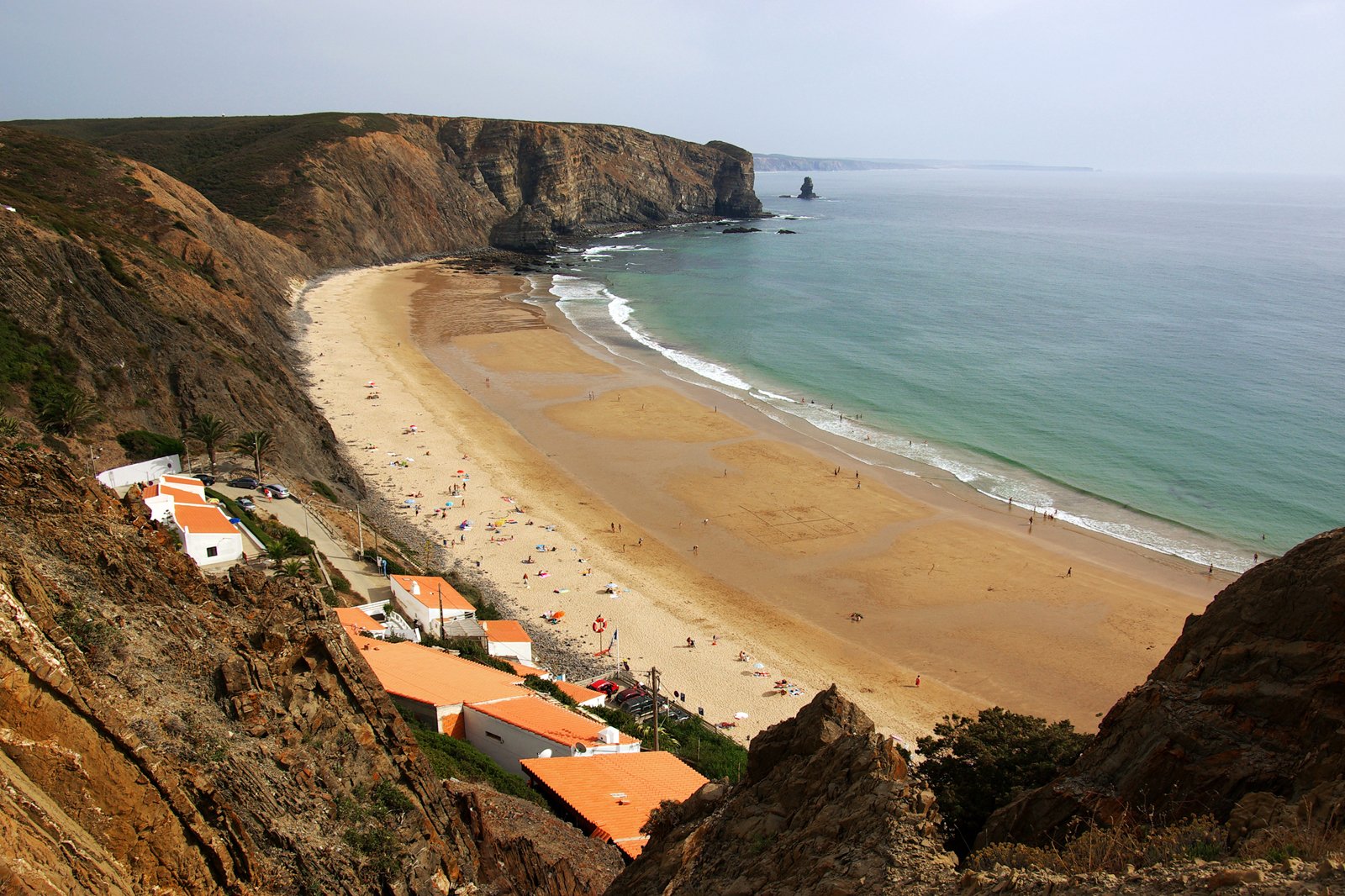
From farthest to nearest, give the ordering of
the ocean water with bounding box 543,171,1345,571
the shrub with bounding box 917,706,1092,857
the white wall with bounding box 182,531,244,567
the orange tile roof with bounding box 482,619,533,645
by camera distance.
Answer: the ocean water with bounding box 543,171,1345,571 < the orange tile roof with bounding box 482,619,533,645 < the white wall with bounding box 182,531,244,567 < the shrub with bounding box 917,706,1092,857

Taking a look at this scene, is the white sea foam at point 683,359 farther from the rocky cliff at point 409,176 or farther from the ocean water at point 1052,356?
the rocky cliff at point 409,176

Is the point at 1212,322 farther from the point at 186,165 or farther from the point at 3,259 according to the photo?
the point at 186,165

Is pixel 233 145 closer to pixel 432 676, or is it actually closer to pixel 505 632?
pixel 505 632

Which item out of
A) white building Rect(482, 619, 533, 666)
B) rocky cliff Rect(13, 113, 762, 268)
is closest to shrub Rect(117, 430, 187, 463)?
white building Rect(482, 619, 533, 666)

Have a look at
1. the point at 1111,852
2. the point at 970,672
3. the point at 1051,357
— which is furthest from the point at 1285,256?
the point at 1111,852

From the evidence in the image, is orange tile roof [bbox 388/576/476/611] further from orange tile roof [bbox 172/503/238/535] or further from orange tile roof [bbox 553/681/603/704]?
orange tile roof [bbox 172/503/238/535]

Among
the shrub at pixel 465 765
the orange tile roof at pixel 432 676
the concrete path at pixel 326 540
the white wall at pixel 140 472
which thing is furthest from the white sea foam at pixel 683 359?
the shrub at pixel 465 765

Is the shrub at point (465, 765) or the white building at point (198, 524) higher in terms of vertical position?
the white building at point (198, 524)

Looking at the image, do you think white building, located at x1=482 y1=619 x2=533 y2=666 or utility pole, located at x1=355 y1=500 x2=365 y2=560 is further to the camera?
utility pole, located at x1=355 y1=500 x2=365 y2=560
